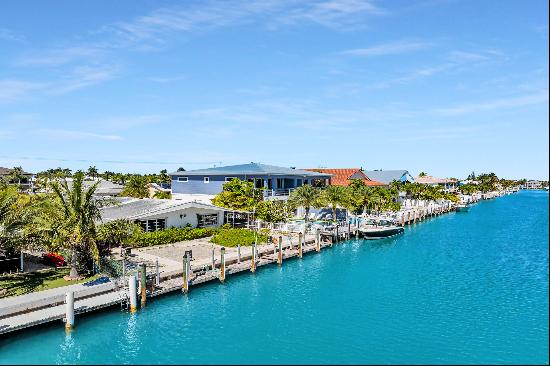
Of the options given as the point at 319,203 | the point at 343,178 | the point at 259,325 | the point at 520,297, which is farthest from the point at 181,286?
the point at 343,178

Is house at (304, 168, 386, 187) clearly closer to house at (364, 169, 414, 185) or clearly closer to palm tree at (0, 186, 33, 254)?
house at (364, 169, 414, 185)

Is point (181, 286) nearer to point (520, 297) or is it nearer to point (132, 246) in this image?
point (132, 246)

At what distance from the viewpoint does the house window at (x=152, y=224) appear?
47.8 meters

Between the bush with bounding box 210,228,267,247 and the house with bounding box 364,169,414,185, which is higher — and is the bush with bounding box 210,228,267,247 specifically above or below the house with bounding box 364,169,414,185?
below

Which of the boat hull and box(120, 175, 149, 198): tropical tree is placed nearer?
the boat hull

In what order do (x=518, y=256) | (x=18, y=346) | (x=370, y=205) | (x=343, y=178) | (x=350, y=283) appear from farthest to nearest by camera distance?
1. (x=343, y=178)
2. (x=370, y=205)
3. (x=518, y=256)
4. (x=350, y=283)
5. (x=18, y=346)

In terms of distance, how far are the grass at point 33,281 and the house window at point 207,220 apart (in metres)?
21.1

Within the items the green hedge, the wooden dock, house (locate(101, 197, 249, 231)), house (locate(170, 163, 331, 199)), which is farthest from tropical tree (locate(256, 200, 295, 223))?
the green hedge

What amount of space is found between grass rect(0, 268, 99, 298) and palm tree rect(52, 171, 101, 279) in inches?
46.3

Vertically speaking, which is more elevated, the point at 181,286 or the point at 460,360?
the point at 181,286

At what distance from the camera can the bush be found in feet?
152

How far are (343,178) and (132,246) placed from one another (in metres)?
65.8

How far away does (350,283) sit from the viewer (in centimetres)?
3800

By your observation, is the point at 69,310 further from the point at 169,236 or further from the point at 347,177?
the point at 347,177
